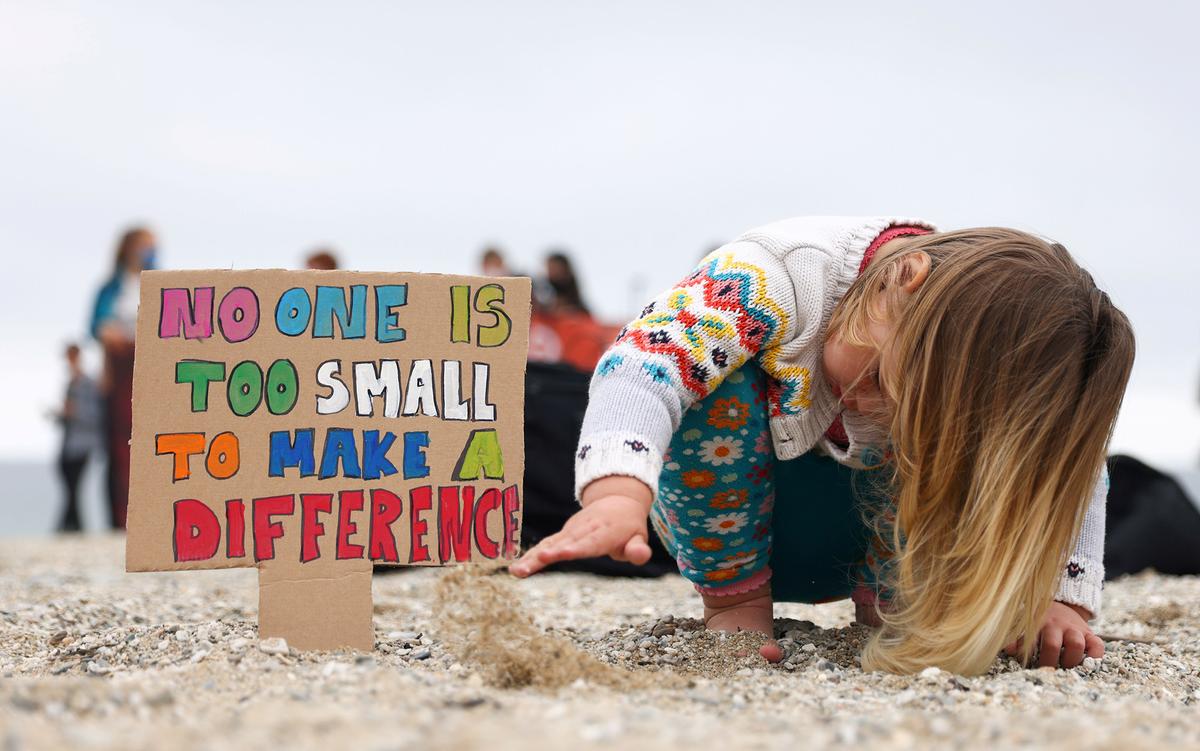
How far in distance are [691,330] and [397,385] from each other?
549mm

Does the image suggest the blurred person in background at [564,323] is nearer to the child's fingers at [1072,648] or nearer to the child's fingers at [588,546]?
the child's fingers at [1072,648]

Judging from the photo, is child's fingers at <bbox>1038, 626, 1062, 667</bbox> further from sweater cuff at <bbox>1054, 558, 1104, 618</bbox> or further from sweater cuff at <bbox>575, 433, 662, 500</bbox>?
sweater cuff at <bbox>575, 433, 662, 500</bbox>

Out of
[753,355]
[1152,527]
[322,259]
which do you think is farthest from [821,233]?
[322,259]

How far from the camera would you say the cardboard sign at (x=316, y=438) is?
187 centimetres

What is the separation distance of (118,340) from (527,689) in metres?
6.29

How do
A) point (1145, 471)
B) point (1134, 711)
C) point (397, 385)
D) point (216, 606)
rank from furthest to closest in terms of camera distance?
point (1145, 471) → point (216, 606) → point (397, 385) → point (1134, 711)

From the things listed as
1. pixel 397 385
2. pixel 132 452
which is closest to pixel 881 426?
pixel 397 385

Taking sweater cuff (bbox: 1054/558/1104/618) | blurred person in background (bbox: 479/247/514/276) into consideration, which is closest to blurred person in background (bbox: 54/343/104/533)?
blurred person in background (bbox: 479/247/514/276)

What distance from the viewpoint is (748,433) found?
1984mm

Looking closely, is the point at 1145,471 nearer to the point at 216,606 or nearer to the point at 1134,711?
the point at 1134,711

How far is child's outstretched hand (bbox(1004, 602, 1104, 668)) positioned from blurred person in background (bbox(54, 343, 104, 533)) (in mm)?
6975

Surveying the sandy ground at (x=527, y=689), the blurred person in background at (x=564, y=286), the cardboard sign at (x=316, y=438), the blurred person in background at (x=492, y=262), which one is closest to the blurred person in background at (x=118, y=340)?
the blurred person in background at (x=492, y=262)

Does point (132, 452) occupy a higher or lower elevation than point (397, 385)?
lower

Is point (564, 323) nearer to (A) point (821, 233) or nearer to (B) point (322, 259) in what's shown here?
(B) point (322, 259)
